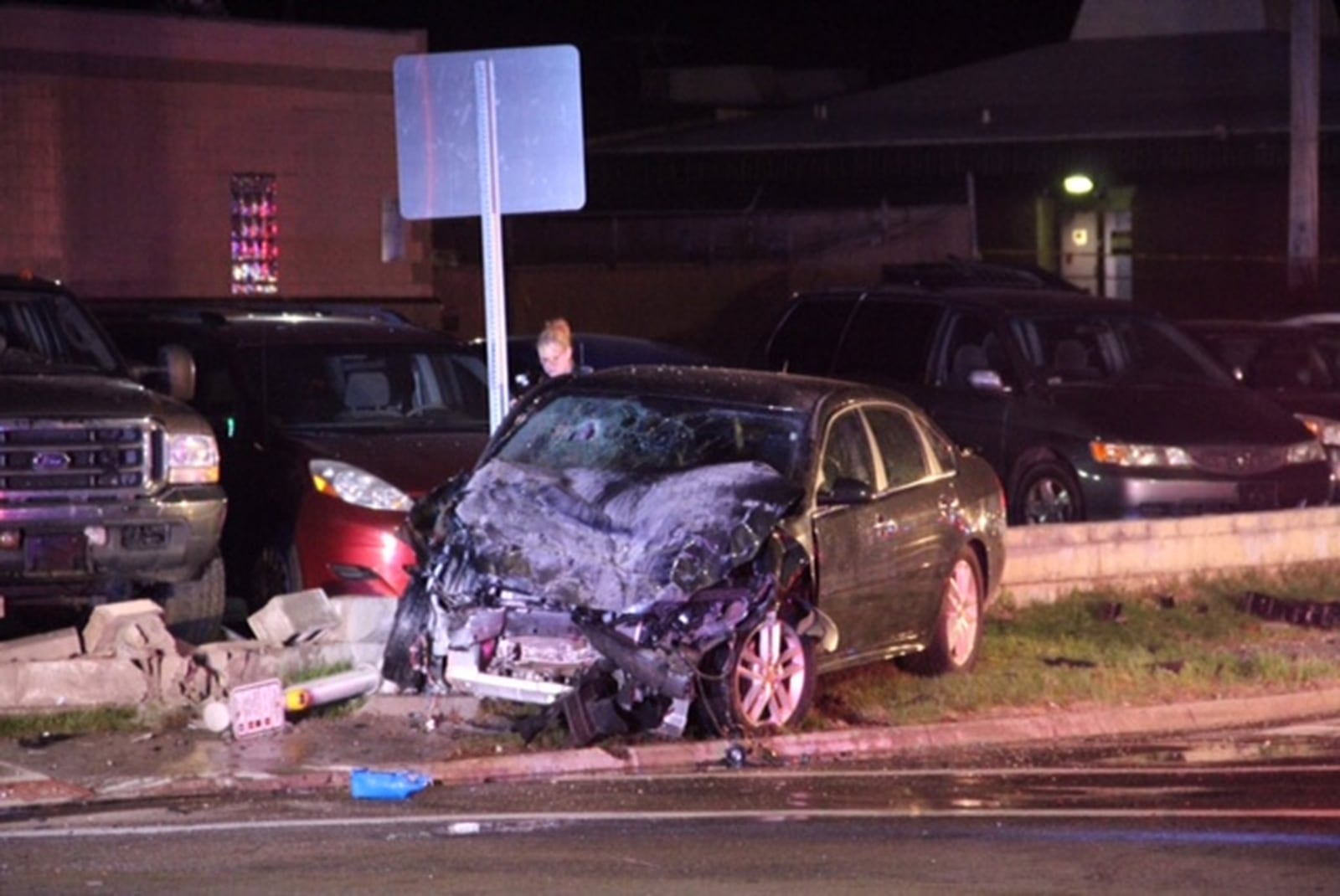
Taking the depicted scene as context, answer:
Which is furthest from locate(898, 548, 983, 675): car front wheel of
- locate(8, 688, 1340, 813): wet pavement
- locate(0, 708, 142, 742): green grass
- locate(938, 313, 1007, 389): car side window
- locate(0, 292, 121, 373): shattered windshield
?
locate(0, 292, 121, 373): shattered windshield

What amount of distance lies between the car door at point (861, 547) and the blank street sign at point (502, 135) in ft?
6.44

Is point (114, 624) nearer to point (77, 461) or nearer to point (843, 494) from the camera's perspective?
point (77, 461)

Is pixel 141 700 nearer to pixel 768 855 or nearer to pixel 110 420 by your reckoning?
pixel 110 420

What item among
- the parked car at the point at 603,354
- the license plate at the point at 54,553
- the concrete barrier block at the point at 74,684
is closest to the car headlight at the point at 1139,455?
the parked car at the point at 603,354

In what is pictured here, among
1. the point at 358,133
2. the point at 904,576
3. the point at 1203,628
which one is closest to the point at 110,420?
the point at 904,576

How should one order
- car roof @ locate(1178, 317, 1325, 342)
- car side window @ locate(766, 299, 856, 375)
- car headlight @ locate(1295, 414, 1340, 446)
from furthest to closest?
car roof @ locate(1178, 317, 1325, 342)
car headlight @ locate(1295, 414, 1340, 446)
car side window @ locate(766, 299, 856, 375)

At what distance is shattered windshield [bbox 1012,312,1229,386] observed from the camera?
18.2 metres

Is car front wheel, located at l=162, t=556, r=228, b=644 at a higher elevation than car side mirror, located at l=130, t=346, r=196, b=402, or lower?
lower

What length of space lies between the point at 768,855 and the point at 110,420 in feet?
17.1

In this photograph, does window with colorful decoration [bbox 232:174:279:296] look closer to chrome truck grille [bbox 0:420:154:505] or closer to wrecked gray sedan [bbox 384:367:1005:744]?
chrome truck grille [bbox 0:420:154:505]

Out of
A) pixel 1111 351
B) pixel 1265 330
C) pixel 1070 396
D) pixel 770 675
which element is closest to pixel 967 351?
pixel 1070 396

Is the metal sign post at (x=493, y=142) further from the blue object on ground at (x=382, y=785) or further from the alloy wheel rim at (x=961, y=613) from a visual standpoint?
the blue object on ground at (x=382, y=785)

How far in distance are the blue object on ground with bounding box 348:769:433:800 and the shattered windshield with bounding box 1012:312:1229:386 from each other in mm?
8789

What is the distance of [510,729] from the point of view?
11.5m
